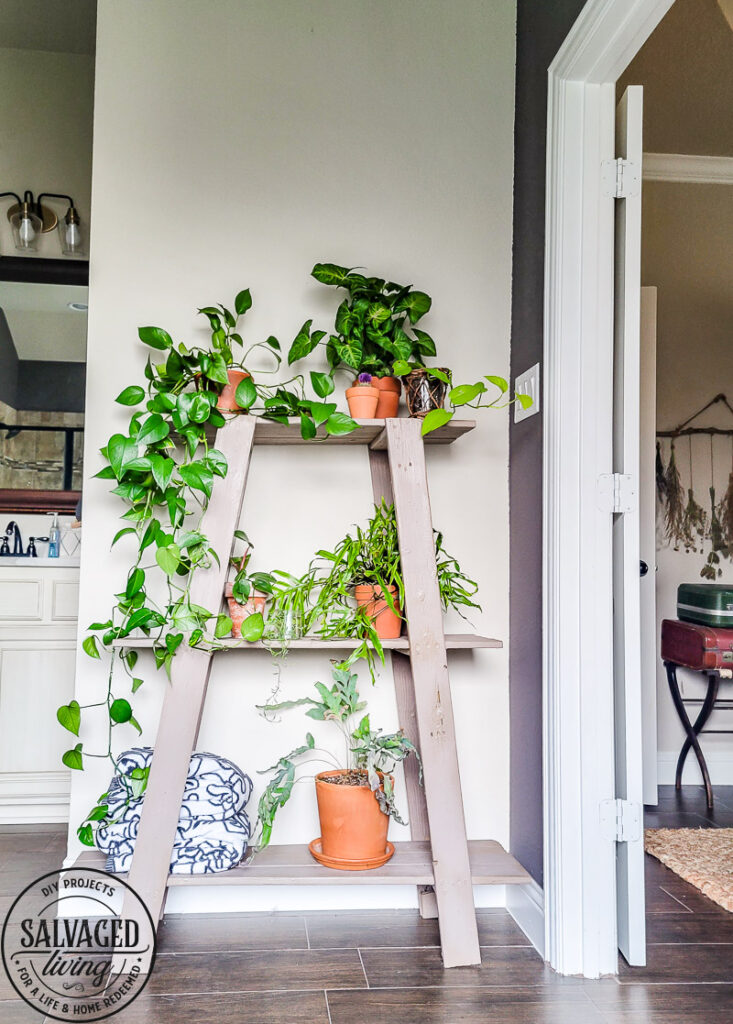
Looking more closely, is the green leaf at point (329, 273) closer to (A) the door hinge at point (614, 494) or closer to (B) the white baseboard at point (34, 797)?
(A) the door hinge at point (614, 494)

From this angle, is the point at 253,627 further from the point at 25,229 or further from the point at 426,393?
Answer: the point at 25,229

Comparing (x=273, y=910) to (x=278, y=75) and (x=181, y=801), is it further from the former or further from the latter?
(x=278, y=75)

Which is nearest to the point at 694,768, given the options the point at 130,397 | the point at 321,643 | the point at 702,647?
the point at 702,647

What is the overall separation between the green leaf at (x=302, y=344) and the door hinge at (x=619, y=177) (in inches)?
31.9

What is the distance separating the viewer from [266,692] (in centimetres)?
243

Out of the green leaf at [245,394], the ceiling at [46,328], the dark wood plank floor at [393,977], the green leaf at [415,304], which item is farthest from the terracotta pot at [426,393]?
the ceiling at [46,328]

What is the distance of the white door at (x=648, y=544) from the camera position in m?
3.53

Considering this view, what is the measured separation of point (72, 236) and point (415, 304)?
76.9 inches

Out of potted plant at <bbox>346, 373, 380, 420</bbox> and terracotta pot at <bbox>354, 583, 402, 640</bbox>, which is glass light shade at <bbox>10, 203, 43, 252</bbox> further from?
terracotta pot at <bbox>354, 583, 402, 640</bbox>

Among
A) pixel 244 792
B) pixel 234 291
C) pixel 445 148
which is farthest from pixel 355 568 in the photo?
pixel 445 148

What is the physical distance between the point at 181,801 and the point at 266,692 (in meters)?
0.42

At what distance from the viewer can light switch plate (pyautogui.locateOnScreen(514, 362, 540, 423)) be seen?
2.26 meters

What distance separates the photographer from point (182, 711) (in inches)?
82.6

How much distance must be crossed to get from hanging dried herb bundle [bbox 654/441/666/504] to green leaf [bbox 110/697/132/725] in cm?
271
